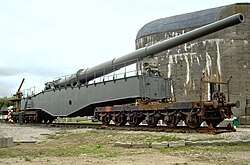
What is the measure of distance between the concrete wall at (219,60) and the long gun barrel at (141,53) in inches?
501

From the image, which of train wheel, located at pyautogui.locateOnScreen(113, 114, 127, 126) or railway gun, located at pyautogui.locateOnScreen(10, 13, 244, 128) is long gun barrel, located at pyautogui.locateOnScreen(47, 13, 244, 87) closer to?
railway gun, located at pyautogui.locateOnScreen(10, 13, 244, 128)

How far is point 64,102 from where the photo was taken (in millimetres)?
20938

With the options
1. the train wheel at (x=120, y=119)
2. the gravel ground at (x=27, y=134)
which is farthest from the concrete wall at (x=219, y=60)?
the gravel ground at (x=27, y=134)

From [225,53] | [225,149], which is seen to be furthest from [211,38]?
[225,149]

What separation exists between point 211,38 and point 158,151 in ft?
82.1

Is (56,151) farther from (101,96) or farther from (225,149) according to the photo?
(101,96)

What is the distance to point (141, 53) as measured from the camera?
17375 mm

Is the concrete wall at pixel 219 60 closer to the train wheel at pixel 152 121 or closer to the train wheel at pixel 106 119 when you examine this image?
the train wheel at pixel 106 119

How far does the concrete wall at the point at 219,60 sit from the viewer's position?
3056 centimetres

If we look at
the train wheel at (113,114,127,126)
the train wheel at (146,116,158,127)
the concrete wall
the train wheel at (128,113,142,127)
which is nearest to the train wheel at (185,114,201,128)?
the train wheel at (146,116,158,127)

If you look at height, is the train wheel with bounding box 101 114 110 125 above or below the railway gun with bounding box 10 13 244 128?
below

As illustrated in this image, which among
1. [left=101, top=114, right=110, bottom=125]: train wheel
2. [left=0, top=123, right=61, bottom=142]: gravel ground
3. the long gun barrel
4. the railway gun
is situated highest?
the long gun barrel

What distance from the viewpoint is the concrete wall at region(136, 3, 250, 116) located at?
100ft

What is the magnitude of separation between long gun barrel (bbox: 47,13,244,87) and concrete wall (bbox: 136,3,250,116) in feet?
41.7
